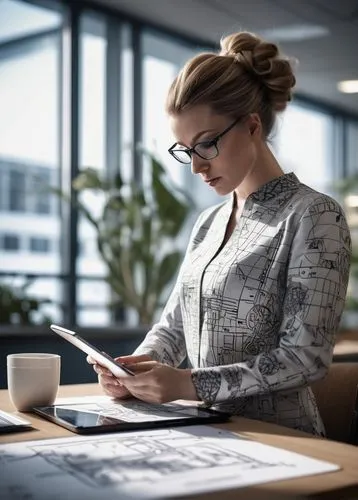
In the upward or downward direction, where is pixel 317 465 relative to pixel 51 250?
downward

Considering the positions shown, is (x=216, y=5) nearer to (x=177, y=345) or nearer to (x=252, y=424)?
(x=177, y=345)

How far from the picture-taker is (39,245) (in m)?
5.66

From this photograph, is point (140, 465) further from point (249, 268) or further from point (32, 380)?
point (249, 268)

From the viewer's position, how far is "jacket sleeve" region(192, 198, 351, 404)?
146 centimetres

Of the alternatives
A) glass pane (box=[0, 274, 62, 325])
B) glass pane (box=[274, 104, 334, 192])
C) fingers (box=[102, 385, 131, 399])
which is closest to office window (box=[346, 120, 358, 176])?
glass pane (box=[274, 104, 334, 192])

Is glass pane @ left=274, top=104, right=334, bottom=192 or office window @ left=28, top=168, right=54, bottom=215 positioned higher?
glass pane @ left=274, top=104, right=334, bottom=192

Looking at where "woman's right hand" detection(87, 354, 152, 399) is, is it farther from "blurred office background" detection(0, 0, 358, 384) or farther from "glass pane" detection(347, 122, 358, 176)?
"glass pane" detection(347, 122, 358, 176)

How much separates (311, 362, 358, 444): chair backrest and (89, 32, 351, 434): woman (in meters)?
0.09

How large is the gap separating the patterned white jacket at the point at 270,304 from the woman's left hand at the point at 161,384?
0.07 feet

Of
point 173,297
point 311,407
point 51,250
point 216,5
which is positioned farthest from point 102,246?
point 311,407

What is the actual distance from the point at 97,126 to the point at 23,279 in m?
1.30

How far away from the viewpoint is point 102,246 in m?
5.40

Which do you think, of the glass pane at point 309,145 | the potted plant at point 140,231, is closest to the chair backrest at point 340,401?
the potted plant at point 140,231

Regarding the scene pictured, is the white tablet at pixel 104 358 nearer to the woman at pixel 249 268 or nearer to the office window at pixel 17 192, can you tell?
the woman at pixel 249 268
